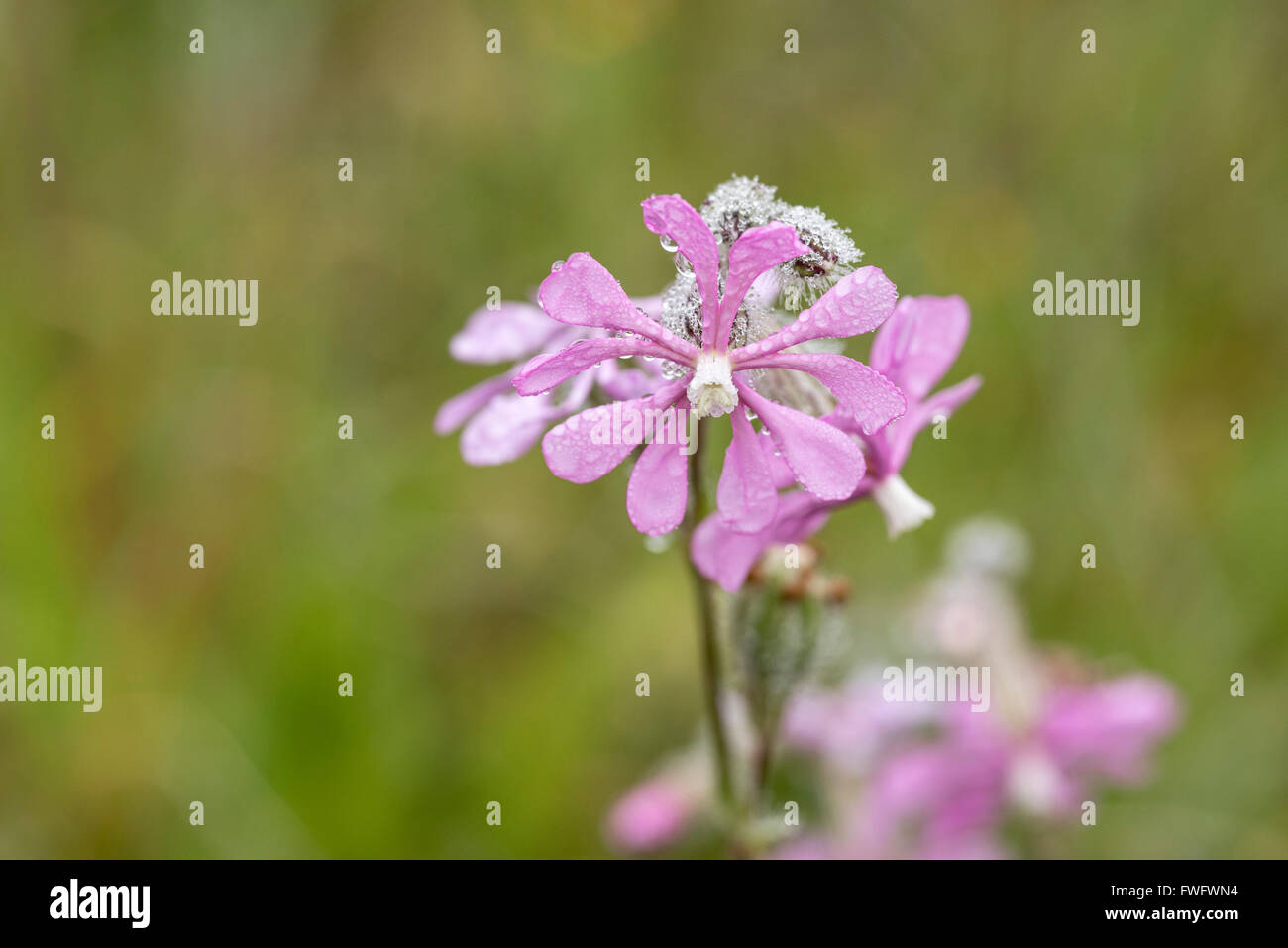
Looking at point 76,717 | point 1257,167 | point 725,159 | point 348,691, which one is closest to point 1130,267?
point 1257,167

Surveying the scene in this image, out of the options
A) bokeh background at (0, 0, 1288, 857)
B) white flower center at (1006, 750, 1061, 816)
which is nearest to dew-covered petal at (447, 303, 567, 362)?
white flower center at (1006, 750, 1061, 816)

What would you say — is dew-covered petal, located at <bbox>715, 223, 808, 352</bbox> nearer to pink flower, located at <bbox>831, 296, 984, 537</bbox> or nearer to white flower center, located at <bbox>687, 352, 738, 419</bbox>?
white flower center, located at <bbox>687, 352, 738, 419</bbox>

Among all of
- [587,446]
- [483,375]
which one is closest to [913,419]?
[587,446]

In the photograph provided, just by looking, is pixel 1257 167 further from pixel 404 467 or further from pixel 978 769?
pixel 404 467

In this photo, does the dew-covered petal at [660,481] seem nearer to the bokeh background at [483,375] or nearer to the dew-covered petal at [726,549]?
the dew-covered petal at [726,549]

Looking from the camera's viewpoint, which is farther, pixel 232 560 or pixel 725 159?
pixel 725 159
